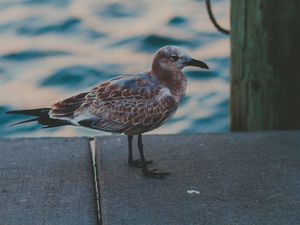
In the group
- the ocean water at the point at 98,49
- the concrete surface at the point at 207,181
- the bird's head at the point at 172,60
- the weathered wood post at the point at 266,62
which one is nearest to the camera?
the concrete surface at the point at 207,181

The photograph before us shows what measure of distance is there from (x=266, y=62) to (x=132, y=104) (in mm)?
1358

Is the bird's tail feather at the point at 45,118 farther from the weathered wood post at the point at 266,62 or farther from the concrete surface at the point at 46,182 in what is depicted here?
the weathered wood post at the point at 266,62

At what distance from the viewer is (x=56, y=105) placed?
16.2 ft

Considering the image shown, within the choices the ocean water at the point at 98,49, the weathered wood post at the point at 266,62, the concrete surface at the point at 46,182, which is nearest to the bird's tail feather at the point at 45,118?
the concrete surface at the point at 46,182

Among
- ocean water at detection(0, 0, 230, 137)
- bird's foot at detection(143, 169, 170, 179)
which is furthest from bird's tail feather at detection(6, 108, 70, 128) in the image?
ocean water at detection(0, 0, 230, 137)

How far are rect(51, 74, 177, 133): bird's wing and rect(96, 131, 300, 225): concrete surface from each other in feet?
1.00

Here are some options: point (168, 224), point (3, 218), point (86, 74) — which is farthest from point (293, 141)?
→ point (86, 74)

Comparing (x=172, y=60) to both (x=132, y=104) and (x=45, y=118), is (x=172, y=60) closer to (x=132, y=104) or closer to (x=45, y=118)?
(x=132, y=104)

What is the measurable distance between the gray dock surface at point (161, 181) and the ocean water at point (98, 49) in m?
2.59

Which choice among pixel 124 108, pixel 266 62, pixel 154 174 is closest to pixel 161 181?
pixel 154 174

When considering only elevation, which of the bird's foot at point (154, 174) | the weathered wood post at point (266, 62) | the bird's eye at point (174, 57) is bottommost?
the bird's foot at point (154, 174)

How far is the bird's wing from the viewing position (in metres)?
4.89

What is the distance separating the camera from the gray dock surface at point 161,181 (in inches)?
177

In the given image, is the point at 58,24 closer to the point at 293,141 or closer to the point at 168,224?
the point at 293,141
